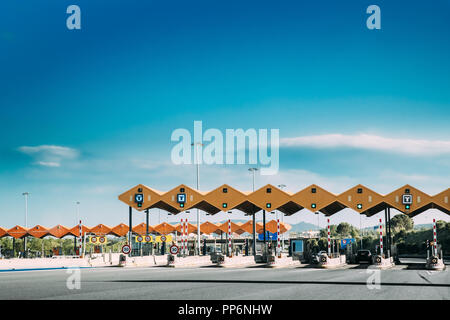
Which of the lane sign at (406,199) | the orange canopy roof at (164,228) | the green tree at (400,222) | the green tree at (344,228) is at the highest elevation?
the lane sign at (406,199)

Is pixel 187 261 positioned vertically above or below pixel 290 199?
below

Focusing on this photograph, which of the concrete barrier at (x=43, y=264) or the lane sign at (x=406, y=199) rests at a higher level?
the lane sign at (x=406, y=199)

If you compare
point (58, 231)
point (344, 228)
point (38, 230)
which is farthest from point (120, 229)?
point (344, 228)

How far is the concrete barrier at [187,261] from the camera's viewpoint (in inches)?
1352

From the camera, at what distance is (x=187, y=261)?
36781 mm

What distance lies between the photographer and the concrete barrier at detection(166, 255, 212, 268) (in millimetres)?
34344

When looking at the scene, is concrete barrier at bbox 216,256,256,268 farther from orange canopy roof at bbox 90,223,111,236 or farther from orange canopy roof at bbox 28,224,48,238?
orange canopy roof at bbox 28,224,48,238

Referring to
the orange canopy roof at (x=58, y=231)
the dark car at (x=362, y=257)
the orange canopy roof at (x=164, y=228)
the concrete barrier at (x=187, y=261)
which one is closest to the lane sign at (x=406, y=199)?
the dark car at (x=362, y=257)

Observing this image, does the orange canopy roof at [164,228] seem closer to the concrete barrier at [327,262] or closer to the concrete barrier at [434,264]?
the concrete barrier at [327,262]

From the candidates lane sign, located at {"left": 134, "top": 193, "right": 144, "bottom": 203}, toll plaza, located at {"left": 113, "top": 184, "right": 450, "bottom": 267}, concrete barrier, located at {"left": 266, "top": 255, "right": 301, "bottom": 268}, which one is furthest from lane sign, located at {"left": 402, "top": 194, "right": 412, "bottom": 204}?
lane sign, located at {"left": 134, "top": 193, "right": 144, "bottom": 203}

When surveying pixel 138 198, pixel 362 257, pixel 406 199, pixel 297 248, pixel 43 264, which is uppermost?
pixel 138 198

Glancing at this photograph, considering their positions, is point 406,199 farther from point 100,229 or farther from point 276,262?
point 100,229
